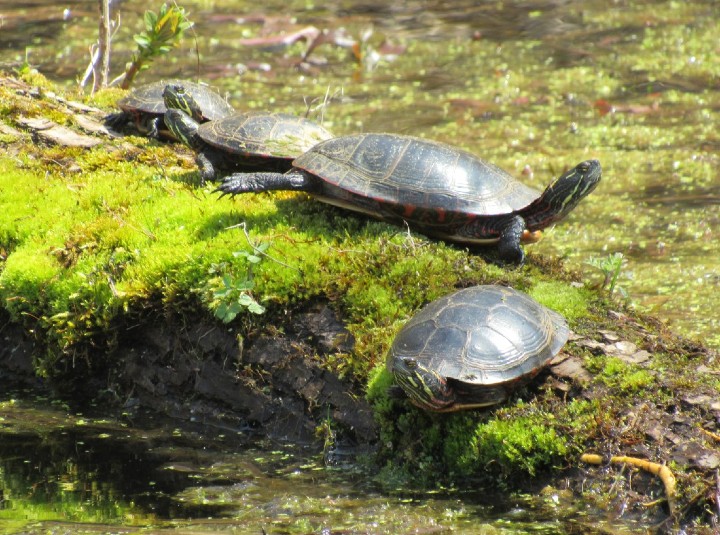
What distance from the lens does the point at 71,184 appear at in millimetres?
6500

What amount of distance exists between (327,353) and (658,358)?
1.80 meters

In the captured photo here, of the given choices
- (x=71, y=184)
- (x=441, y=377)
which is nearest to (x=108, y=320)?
(x=71, y=184)

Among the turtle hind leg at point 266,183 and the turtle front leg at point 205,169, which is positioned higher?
the turtle hind leg at point 266,183

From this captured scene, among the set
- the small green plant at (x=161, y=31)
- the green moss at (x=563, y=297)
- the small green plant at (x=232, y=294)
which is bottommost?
the green moss at (x=563, y=297)

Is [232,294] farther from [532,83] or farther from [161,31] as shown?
[532,83]

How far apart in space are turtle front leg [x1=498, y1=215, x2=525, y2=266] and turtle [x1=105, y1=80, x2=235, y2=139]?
119 inches

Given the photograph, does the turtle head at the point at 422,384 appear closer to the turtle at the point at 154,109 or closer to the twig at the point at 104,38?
the turtle at the point at 154,109

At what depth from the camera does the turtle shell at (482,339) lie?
4.16 metres

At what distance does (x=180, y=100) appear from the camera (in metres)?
7.12

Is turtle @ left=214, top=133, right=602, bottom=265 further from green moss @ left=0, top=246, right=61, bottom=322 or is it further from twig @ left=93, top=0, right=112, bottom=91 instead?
twig @ left=93, top=0, right=112, bottom=91

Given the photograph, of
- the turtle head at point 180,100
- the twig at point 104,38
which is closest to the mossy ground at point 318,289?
the turtle head at point 180,100

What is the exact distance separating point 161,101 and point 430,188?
3.13m

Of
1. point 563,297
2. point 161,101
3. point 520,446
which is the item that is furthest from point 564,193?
point 161,101

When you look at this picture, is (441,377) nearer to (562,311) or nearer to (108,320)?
(562,311)
